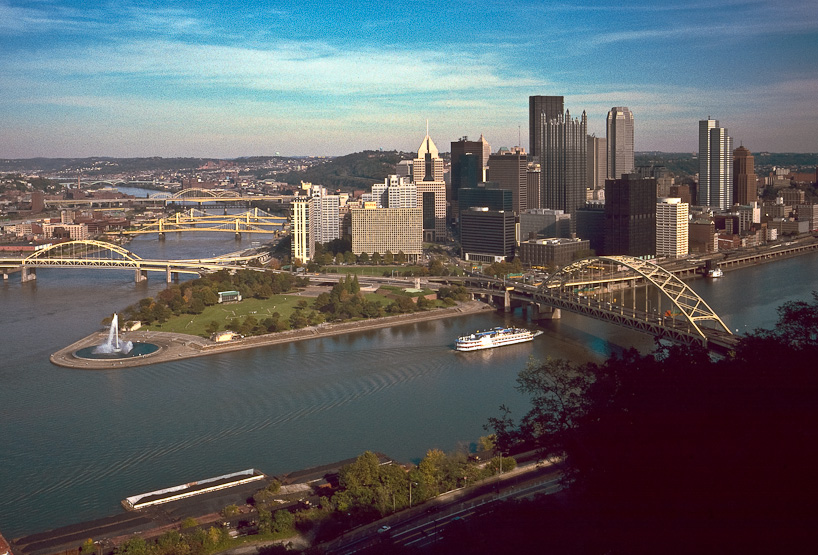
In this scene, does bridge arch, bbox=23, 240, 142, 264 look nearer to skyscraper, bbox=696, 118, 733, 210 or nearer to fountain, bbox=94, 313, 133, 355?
fountain, bbox=94, 313, 133, 355

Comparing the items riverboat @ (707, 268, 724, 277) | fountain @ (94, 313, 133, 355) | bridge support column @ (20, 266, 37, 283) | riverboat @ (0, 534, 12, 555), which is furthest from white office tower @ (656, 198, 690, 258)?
riverboat @ (0, 534, 12, 555)

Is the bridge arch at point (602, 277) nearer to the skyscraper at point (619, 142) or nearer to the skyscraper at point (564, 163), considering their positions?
the skyscraper at point (564, 163)

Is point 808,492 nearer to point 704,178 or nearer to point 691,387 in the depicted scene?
point 691,387

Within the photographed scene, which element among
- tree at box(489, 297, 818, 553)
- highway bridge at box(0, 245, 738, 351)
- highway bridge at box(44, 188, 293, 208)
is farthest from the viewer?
highway bridge at box(44, 188, 293, 208)

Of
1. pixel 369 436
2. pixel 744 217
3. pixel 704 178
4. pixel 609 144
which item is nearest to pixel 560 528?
pixel 369 436

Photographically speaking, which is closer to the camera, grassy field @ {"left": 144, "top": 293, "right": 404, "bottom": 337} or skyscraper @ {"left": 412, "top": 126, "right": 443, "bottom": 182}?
grassy field @ {"left": 144, "top": 293, "right": 404, "bottom": 337}

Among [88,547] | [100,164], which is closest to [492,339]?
[88,547]

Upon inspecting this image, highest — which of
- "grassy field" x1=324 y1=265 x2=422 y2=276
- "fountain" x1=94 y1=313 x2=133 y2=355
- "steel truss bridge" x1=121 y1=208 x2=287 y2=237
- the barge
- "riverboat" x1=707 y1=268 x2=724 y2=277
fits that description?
"steel truss bridge" x1=121 y1=208 x2=287 y2=237
